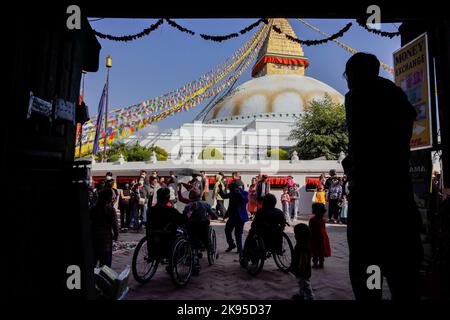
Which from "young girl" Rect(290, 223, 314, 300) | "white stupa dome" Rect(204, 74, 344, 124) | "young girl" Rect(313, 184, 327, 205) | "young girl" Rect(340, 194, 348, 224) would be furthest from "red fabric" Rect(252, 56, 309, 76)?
"young girl" Rect(290, 223, 314, 300)

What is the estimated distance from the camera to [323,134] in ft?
90.1

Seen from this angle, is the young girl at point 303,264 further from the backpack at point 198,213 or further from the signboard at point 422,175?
the backpack at point 198,213

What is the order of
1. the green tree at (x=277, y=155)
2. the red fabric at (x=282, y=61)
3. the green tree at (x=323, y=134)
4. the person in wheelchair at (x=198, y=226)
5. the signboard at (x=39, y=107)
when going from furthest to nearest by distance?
1. the red fabric at (x=282, y=61)
2. the green tree at (x=277, y=155)
3. the green tree at (x=323, y=134)
4. the person in wheelchair at (x=198, y=226)
5. the signboard at (x=39, y=107)

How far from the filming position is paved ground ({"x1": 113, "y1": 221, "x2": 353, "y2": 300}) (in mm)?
4078

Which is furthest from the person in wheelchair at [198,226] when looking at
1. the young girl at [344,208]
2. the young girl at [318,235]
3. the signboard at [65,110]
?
the young girl at [344,208]

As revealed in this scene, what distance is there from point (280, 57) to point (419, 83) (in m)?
56.3

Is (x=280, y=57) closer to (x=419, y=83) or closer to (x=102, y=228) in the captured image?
(x=419, y=83)

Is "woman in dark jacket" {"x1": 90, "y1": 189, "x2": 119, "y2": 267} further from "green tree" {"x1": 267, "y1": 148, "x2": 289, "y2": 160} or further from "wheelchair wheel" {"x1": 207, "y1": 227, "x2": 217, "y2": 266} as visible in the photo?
"green tree" {"x1": 267, "y1": 148, "x2": 289, "y2": 160}

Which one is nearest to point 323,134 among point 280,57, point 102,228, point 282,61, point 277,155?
point 277,155

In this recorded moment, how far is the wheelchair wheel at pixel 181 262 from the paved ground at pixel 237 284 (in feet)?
0.41

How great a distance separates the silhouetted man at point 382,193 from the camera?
6.83ft
